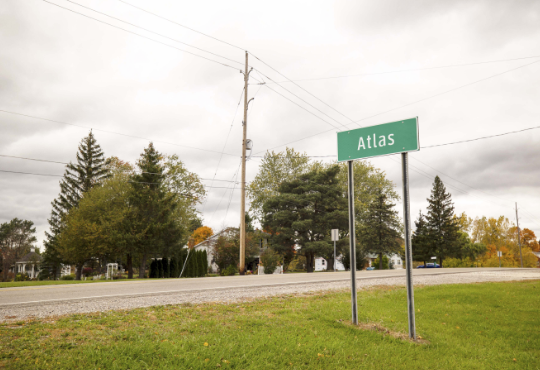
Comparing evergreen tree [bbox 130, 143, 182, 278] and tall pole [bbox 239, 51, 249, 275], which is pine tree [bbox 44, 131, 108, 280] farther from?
tall pole [bbox 239, 51, 249, 275]

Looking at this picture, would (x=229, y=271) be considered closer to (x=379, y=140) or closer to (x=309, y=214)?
(x=309, y=214)

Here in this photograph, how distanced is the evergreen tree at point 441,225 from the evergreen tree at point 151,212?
147 ft

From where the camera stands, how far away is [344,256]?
1612 inches

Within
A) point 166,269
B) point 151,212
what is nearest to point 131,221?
point 151,212

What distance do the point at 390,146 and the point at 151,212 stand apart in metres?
30.6

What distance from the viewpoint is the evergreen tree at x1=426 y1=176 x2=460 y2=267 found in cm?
5850

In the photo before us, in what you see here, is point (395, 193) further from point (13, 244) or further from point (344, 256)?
point (13, 244)

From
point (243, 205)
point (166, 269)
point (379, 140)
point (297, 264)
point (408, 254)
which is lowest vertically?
point (297, 264)

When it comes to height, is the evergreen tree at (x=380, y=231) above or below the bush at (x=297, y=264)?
above

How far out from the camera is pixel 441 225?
60.5 meters

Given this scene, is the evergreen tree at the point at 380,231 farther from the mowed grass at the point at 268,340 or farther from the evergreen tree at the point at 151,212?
the mowed grass at the point at 268,340

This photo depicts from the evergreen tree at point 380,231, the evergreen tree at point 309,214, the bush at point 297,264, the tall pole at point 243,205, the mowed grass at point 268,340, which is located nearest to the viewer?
the mowed grass at point 268,340

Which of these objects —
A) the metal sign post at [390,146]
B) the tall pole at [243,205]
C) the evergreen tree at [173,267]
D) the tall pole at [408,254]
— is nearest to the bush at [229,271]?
the evergreen tree at [173,267]

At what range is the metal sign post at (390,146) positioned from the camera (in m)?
5.48
